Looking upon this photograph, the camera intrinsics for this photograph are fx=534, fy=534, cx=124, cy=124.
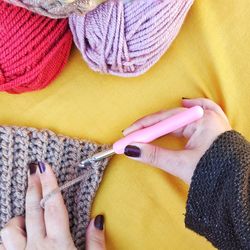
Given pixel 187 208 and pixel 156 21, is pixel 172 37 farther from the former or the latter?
pixel 187 208

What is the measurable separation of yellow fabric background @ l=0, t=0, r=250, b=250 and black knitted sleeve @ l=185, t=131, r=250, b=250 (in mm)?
86

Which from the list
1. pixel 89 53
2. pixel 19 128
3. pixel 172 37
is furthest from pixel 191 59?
pixel 19 128

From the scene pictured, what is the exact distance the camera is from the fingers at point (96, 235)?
757mm

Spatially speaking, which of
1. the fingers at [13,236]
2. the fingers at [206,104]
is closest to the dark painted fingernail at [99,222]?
the fingers at [13,236]

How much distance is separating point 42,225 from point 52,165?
86 mm

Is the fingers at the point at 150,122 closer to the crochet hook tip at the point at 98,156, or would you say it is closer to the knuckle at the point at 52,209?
the crochet hook tip at the point at 98,156

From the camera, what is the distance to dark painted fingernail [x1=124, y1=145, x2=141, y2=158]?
0.71 m

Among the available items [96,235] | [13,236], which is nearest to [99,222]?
[96,235]

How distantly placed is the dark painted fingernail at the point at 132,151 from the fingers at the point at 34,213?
14 cm

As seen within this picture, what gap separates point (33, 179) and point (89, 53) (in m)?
0.20

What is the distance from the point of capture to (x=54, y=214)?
75 cm

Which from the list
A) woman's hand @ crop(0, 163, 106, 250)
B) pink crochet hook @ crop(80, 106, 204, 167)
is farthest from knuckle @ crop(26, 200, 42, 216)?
pink crochet hook @ crop(80, 106, 204, 167)

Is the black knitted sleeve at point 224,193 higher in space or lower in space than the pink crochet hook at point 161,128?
lower

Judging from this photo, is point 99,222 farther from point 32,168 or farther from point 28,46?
point 28,46
